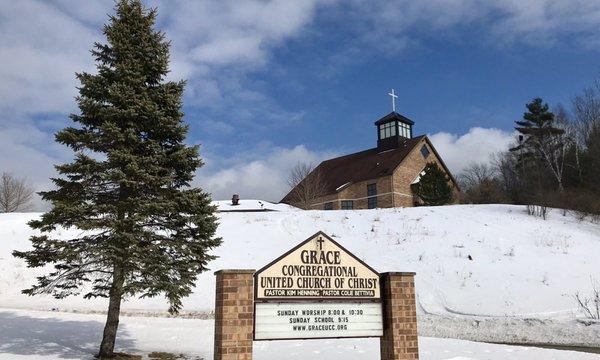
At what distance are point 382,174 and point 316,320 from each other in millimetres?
41842

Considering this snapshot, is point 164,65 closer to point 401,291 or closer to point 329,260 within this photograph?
point 329,260

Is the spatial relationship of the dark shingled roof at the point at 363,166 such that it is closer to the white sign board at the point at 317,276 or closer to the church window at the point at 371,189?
the church window at the point at 371,189

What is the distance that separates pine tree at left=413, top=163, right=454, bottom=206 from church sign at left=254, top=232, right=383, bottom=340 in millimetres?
38814

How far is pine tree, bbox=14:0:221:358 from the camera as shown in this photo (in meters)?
11.7

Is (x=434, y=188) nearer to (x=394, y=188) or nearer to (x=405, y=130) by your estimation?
(x=394, y=188)

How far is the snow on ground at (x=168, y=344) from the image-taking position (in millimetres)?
12281

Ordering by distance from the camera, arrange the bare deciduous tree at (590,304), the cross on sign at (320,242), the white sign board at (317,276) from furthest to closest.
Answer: the bare deciduous tree at (590,304), the cross on sign at (320,242), the white sign board at (317,276)

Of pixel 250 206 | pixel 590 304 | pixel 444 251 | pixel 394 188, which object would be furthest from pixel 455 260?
pixel 250 206

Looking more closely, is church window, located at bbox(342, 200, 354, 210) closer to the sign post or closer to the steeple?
the steeple

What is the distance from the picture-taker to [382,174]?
49094 mm

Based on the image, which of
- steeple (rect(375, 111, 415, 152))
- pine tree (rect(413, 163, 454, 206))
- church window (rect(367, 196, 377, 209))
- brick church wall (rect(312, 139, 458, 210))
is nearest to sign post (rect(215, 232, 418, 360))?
pine tree (rect(413, 163, 454, 206))

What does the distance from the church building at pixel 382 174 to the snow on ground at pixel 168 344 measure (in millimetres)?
33942

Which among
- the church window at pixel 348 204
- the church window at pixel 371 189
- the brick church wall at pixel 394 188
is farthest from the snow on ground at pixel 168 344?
the church window at pixel 348 204

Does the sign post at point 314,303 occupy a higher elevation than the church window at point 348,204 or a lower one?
lower
